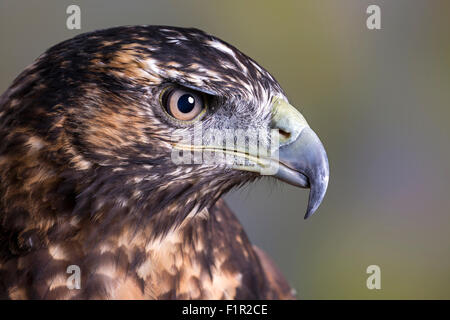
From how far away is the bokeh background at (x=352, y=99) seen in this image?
20.1 ft

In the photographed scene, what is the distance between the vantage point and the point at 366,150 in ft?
21.1

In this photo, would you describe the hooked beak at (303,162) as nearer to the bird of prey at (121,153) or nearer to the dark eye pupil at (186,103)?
the bird of prey at (121,153)

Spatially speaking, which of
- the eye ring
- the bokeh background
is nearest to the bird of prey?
the eye ring

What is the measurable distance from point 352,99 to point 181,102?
16.5 ft

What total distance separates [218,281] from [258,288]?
0.25 m

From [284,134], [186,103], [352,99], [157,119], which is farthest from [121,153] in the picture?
[352,99]

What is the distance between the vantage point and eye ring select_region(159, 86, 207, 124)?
1.80m

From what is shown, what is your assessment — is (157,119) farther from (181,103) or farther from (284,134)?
(284,134)

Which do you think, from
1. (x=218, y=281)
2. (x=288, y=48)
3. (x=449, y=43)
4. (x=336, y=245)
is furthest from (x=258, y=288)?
(x=449, y=43)

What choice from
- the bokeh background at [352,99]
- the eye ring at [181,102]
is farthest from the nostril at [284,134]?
the bokeh background at [352,99]

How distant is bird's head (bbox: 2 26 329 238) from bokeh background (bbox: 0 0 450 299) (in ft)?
13.6

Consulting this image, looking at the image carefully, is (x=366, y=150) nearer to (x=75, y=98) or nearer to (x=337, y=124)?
(x=337, y=124)

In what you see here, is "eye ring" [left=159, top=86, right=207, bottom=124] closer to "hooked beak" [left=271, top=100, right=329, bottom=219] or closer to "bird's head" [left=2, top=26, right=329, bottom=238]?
"bird's head" [left=2, top=26, right=329, bottom=238]

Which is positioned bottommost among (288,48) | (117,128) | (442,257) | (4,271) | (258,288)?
(442,257)
